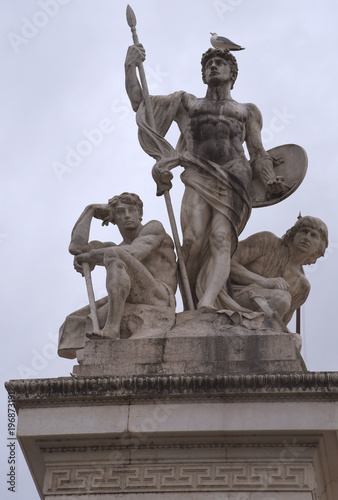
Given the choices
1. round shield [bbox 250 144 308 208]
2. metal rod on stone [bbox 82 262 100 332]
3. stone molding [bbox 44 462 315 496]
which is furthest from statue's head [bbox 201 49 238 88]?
stone molding [bbox 44 462 315 496]

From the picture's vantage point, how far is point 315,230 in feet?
41.8

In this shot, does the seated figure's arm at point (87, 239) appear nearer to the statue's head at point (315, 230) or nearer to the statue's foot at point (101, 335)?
the statue's foot at point (101, 335)

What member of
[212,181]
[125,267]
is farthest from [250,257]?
[125,267]

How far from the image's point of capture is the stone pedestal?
1031 cm

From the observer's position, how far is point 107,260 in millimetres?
11859

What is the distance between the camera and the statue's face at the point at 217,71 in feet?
43.1

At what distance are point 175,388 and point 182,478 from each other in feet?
2.80

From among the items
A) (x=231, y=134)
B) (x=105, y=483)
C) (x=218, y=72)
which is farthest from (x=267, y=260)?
(x=105, y=483)

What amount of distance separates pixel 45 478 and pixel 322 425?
8.89 ft

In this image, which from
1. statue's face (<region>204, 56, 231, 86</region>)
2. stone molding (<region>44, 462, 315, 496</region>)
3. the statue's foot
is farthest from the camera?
statue's face (<region>204, 56, 231, 86</region>)

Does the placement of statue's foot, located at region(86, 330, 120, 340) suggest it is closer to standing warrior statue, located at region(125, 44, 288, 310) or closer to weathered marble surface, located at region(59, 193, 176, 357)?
weathered marble surface, located at region(59, 193, 176, 357)

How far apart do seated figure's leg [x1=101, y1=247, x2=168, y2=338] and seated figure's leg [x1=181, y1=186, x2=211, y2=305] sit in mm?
505

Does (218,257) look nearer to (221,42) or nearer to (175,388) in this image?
(175,388)

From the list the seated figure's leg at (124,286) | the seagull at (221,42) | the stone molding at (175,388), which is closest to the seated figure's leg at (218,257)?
the seated figure's leg at (124,286)
